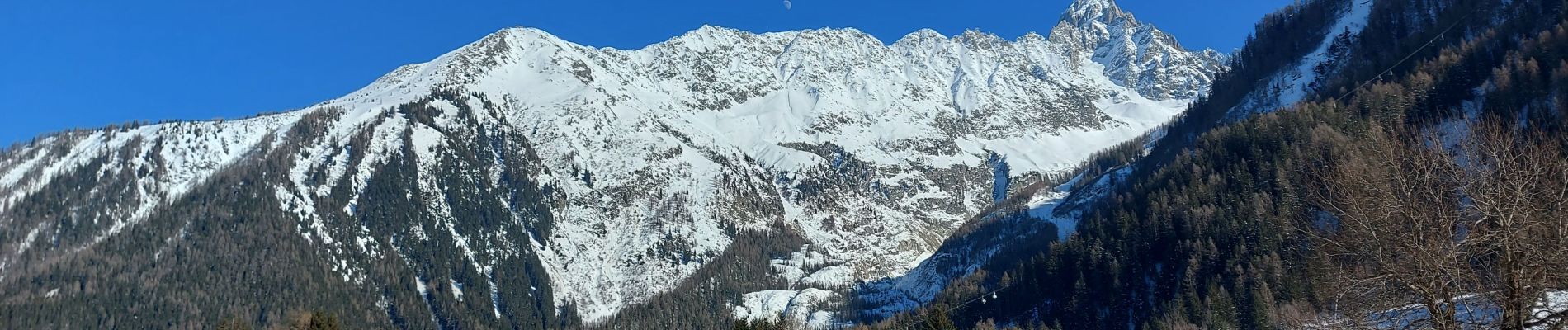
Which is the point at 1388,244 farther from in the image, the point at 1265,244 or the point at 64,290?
the point at 64,290

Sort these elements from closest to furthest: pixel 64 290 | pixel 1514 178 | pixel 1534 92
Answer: pixel 1514 178 < pixel 1534 92 < pixel 64 290

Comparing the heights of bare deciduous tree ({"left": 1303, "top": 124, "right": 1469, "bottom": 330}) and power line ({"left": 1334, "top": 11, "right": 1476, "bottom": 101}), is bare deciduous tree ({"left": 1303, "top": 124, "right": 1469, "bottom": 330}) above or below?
below

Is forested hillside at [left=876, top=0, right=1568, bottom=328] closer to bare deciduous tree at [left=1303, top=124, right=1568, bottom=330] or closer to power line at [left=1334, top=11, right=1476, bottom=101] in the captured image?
bare deciduous tree at [left=1303, top=124, right=1568, bottom=330]

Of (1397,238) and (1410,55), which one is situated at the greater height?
(1410,55)

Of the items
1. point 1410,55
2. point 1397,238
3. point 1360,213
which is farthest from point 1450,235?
point 1410,55

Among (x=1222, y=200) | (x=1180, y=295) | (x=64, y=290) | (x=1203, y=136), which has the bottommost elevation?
(x=1180, y=295)

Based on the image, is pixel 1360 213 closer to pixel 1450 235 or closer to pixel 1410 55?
pixel 1450 235

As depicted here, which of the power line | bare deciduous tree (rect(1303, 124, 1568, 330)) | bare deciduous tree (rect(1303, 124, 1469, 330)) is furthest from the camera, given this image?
the power line

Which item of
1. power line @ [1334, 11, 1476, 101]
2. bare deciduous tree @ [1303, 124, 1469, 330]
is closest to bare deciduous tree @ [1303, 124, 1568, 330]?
bare deciduous tree @ [1303, 124, 1469, 330]

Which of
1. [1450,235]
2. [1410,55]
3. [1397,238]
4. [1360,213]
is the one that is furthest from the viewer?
[1410,55]

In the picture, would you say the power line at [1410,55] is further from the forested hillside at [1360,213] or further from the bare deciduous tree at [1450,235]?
the bare deciduous tree at [1450,235]

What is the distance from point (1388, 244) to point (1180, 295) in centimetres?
11915

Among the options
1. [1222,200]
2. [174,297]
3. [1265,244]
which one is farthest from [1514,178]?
A: [174,297]

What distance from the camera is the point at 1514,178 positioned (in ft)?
45.5
